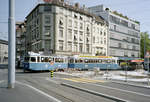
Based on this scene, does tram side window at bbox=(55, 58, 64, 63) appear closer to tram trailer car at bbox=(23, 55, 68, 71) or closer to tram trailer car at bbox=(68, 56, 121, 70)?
tram trailer car at bbox=(23, 55, 68, 71)

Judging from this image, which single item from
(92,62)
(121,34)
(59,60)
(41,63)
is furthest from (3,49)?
(121,34)

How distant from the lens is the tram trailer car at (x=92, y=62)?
1281 inches

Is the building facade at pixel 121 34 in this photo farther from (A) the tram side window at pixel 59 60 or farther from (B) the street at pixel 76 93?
(B) the street at pixel 76 93

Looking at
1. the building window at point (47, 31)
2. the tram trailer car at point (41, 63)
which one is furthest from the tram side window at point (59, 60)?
the building window at point (47, 31)

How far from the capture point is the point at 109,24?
5625 centimetres

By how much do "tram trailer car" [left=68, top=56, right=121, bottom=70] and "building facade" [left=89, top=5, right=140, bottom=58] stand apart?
18413 millimetres

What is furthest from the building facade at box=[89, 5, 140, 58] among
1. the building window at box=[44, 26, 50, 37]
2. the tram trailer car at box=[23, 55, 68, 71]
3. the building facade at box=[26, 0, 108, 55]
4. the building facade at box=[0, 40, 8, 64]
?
the building facade at box=[0, 40, 8, 64]

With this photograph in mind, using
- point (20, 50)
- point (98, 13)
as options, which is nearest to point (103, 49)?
point (98, 13)

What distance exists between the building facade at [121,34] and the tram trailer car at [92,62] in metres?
18.4

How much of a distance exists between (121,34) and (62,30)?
3016 centimetres

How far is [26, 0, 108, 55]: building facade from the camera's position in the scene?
129ft

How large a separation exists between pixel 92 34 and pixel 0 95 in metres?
42.0

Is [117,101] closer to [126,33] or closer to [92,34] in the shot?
[92,34]

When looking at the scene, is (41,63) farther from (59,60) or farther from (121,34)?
(121,34)
